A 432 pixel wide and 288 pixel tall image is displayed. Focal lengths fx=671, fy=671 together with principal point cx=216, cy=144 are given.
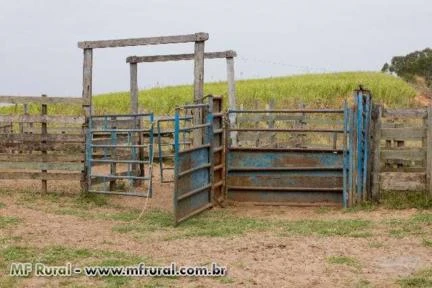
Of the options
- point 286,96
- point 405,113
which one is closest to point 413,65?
point 286,96

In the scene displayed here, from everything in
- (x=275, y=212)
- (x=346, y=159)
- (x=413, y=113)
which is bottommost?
(x=275, y=212)

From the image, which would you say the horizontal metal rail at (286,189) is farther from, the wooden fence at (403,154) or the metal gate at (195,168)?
the metal gate at (195,168)

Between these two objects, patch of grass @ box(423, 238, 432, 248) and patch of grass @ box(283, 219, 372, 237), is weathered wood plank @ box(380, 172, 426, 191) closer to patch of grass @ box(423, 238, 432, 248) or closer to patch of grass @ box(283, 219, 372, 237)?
patch of grass @ box(283, 219, 372, 237)

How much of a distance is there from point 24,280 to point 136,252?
158 centimetres

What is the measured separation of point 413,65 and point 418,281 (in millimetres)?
57525

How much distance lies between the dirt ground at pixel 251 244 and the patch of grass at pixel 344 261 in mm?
11

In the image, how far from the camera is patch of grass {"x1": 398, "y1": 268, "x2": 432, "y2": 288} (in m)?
6.52

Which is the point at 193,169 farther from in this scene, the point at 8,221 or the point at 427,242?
the point at 427,242

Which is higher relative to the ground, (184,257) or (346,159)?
(346,159)

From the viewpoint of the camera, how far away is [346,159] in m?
11.6

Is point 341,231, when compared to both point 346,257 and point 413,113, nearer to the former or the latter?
point 346,257

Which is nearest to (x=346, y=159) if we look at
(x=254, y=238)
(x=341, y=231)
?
(x=341, y=231)

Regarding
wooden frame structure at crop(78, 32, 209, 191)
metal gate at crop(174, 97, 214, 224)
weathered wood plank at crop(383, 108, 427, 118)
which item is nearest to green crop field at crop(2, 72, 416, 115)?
wooden frame structure at crop(78, 32, 209, 191)

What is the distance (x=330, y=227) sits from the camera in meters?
9.50
